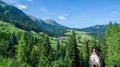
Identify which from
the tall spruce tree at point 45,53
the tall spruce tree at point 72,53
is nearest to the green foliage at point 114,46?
the tall spruce tree at point 72,53

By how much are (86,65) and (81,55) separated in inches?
173

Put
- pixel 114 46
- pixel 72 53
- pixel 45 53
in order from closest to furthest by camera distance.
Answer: pixel 114 46 → pixel 45 53 → pixel 72 53

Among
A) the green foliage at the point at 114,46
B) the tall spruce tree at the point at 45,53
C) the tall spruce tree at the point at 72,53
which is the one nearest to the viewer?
the green foliage at the point at 114,46

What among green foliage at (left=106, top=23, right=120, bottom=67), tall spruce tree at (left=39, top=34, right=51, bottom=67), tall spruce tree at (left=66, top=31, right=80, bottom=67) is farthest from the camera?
tall spruce tree at (left=66, top=31, right=80, bottom=67)

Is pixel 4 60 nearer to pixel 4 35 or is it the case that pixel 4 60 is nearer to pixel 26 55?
pixel 4 35

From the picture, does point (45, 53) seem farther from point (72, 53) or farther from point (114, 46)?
point (114, 46)

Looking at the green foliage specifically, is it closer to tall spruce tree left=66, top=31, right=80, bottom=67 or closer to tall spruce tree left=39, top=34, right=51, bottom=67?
tall spruce tree left=66, top=31, right=80, bottom=67

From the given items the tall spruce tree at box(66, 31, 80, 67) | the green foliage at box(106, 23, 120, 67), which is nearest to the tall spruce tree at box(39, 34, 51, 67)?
the tall spruce tree at box(66, 31, 80, 67)

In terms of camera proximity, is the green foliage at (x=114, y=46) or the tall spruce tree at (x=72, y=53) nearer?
the green foliage at (x=114, y=46)

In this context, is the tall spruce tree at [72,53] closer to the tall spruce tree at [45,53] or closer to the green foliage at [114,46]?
the tall spruce tree at [45,53]

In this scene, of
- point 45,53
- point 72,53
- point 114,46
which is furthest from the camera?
point 72,53

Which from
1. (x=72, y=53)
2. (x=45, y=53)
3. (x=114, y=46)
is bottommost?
(x=72, y=53)

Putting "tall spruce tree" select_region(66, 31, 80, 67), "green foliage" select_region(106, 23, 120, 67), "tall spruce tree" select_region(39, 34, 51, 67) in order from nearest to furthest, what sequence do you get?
"green foliage" select_region(106, 23, 120, 67) → "tall spruce tree" select_region(39, 34, 51, 67) → "tall spruce tree" select_region(66, 31, 80, 67)

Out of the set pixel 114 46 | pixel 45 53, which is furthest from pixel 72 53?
pixel 114 46
